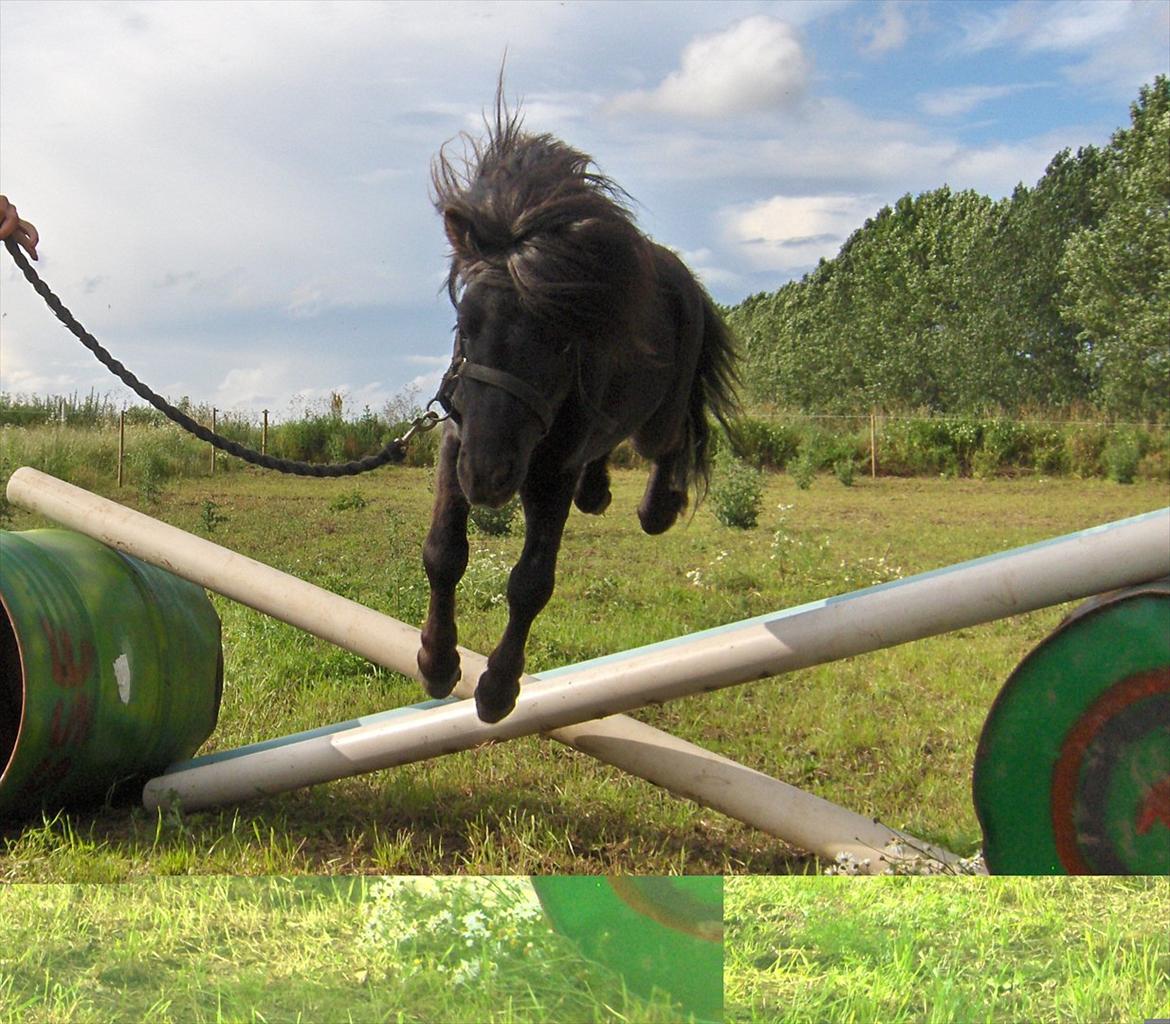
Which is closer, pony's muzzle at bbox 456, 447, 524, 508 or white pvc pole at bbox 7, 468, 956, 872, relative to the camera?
pony's muzzle at bbox 456, 447, 524, 508

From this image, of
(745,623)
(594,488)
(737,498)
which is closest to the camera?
(745,623)

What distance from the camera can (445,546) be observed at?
203cm

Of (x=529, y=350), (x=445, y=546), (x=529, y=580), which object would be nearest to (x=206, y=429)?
(x=445, y=546)

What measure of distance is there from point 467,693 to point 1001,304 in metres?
3.58

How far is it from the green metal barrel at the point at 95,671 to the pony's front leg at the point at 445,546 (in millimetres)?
1204

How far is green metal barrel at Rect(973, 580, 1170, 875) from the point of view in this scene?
6.34ft

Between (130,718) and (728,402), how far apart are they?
1760 mm

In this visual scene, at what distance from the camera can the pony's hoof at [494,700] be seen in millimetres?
2023

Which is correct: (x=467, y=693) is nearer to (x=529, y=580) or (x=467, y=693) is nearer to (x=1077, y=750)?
(x=529, y=580)

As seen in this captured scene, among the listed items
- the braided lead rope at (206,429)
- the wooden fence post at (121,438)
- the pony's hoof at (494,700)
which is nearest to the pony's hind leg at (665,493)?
the braided lead rope at (206,429)

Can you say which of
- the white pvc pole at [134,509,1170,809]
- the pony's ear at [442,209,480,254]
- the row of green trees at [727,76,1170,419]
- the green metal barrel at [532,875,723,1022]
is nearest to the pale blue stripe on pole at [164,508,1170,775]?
the white pvc pole at [134,509,1170,809]

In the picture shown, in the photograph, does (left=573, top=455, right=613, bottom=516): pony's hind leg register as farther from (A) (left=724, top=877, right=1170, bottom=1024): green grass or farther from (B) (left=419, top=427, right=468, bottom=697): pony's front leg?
(A) (left=724, top=877, right=1170, bottom=1024): green grass

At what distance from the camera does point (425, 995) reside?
2002mm

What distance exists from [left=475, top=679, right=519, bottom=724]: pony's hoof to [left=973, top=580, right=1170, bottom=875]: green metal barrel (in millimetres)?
850
